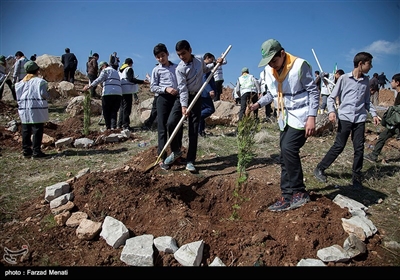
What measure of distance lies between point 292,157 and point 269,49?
1.26m

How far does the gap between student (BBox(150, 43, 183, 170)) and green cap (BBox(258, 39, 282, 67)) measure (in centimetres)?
184

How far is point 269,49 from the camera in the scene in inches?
116

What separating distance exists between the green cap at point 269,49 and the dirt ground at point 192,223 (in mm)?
1750

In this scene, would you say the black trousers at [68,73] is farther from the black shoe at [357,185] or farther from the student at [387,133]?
the black shoe at [357,185]

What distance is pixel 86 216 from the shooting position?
125 inches

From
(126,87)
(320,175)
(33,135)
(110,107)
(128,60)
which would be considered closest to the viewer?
(320,175)

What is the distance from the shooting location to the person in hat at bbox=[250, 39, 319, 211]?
9.91 feet

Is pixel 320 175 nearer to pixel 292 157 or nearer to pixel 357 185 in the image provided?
pixel 357 185

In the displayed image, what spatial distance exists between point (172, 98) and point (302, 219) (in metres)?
2.78

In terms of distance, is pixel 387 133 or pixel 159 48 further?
pixel 387 133

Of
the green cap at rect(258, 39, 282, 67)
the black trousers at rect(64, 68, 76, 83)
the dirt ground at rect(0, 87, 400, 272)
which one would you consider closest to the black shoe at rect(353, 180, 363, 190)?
the dirt ground at rect(0, 87, 400, 272)

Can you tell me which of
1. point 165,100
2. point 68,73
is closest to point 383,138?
point 165,100

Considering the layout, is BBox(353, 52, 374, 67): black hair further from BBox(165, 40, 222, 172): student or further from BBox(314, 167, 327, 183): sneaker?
BBox(165, 40, 222, 172): student

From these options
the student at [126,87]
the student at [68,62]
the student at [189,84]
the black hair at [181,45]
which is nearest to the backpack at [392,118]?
the student at [189,84]
